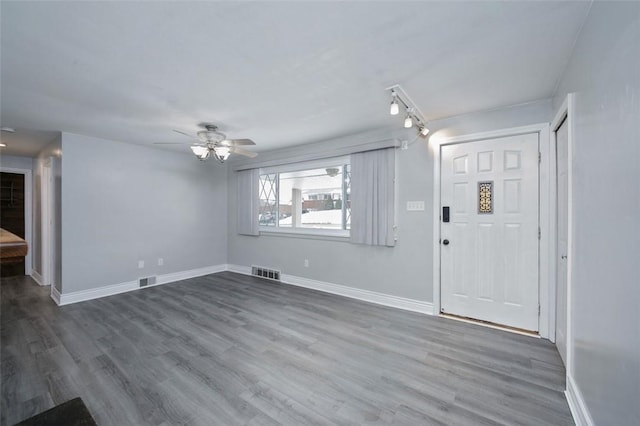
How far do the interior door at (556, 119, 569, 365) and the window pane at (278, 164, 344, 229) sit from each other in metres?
2.59

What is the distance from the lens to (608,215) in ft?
4.00

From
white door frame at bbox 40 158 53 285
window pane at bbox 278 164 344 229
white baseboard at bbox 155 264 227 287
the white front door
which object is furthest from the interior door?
white door frame at bbox 40 158 53 285

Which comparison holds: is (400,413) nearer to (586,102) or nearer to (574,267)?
(574,267)

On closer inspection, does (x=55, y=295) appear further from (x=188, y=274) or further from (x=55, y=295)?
(x=188, y=274)

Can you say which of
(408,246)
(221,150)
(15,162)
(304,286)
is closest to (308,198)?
(304,286)

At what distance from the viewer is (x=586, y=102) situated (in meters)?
1.56

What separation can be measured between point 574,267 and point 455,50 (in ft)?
5.63

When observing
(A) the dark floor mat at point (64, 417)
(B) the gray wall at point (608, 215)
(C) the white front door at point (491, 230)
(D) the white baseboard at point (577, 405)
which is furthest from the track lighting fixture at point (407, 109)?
(A) the dark floor mat at point (64, 417)

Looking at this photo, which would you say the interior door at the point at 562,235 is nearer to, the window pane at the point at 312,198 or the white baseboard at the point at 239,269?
the window pane at the point at 312,198

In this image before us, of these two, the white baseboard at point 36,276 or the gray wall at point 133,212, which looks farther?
the white baseboard at point 36,276

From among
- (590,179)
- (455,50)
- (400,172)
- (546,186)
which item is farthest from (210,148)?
(546,186)

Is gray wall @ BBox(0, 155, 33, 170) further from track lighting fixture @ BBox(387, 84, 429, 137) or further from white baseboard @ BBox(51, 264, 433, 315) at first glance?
track lighting fixture @ BBox(387, 84, 429, 137)

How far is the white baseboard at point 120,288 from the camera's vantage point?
11.8ft

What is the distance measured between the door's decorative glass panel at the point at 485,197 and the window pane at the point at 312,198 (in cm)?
193
